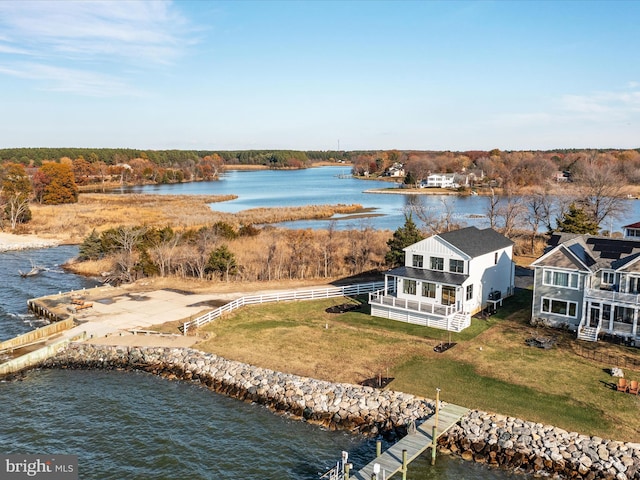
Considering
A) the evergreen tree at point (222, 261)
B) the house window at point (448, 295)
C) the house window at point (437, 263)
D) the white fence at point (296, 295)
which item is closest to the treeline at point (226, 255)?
the evergreen tree at point (222, 261)

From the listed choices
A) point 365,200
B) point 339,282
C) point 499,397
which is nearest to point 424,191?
point 365,200

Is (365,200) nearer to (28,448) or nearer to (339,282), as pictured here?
(339,282)

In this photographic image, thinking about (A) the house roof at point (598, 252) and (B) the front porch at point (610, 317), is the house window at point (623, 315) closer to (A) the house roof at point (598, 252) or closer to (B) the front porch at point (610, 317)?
(B) the front porch at point (610, 317)

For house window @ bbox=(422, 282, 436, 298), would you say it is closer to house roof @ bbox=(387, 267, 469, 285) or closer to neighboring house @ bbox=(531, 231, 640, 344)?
house roof @ bbox=(387, 267, 469, 285)

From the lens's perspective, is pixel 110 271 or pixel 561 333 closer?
pixel 561 333

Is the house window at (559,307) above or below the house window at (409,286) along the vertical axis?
below

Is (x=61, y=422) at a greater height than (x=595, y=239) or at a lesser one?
lesser

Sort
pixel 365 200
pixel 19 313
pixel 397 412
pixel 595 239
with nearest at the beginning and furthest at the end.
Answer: pixel 397 412 < pixel 595 239 < pixel 19 313 < pixel 365 200

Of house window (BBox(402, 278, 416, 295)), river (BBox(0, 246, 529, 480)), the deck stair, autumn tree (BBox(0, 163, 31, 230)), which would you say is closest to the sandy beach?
autumn tree (BBox(0, 163, 31, 230))
